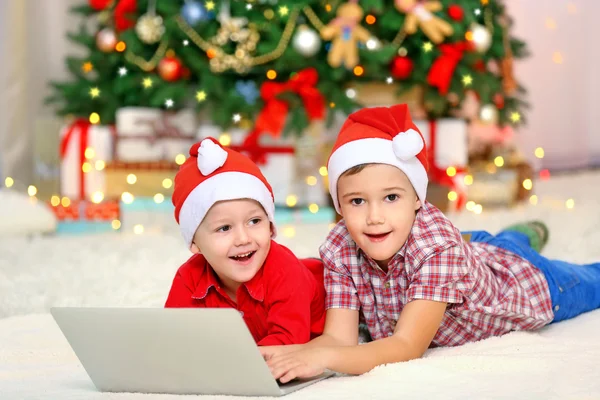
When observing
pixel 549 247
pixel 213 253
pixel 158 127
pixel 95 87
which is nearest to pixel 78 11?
pixel 95 87

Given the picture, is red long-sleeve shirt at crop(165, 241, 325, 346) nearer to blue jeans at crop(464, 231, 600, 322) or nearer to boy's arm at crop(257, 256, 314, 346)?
boy's arm at crop(257, 256, 314, 346)

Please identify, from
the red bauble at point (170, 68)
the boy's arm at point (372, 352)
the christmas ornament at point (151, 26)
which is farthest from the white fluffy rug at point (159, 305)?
the christmas ornament at point (151, 26)

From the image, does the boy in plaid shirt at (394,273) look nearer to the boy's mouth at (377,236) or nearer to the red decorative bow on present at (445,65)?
the boy's mouth at (377,236)

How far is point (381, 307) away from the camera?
1513 millimetres

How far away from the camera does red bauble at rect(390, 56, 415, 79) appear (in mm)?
3396

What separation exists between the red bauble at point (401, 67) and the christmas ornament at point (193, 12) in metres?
0.79

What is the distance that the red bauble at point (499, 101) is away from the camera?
12.1 feet

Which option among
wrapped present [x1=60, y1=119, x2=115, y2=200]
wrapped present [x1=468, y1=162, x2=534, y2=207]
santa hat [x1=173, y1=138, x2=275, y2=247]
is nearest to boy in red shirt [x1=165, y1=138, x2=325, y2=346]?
santa hat [x1=173, y1=138, x2=275, y2=247]

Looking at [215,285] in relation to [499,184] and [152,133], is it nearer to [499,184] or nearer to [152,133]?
[152,133]

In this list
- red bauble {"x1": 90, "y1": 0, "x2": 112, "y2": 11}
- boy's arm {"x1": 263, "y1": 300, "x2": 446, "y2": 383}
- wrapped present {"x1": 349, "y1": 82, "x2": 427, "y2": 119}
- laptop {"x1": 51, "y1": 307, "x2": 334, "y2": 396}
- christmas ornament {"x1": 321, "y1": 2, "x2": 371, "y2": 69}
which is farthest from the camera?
red bauble {"x1": 90, "y1": 0, "x2": 112, "y2": 11}

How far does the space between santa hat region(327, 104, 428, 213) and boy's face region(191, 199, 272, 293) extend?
0.52 ft

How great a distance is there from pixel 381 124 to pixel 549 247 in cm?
121

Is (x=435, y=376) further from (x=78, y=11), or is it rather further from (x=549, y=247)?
(x=78, y=11)

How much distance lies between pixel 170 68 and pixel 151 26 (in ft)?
0.65
